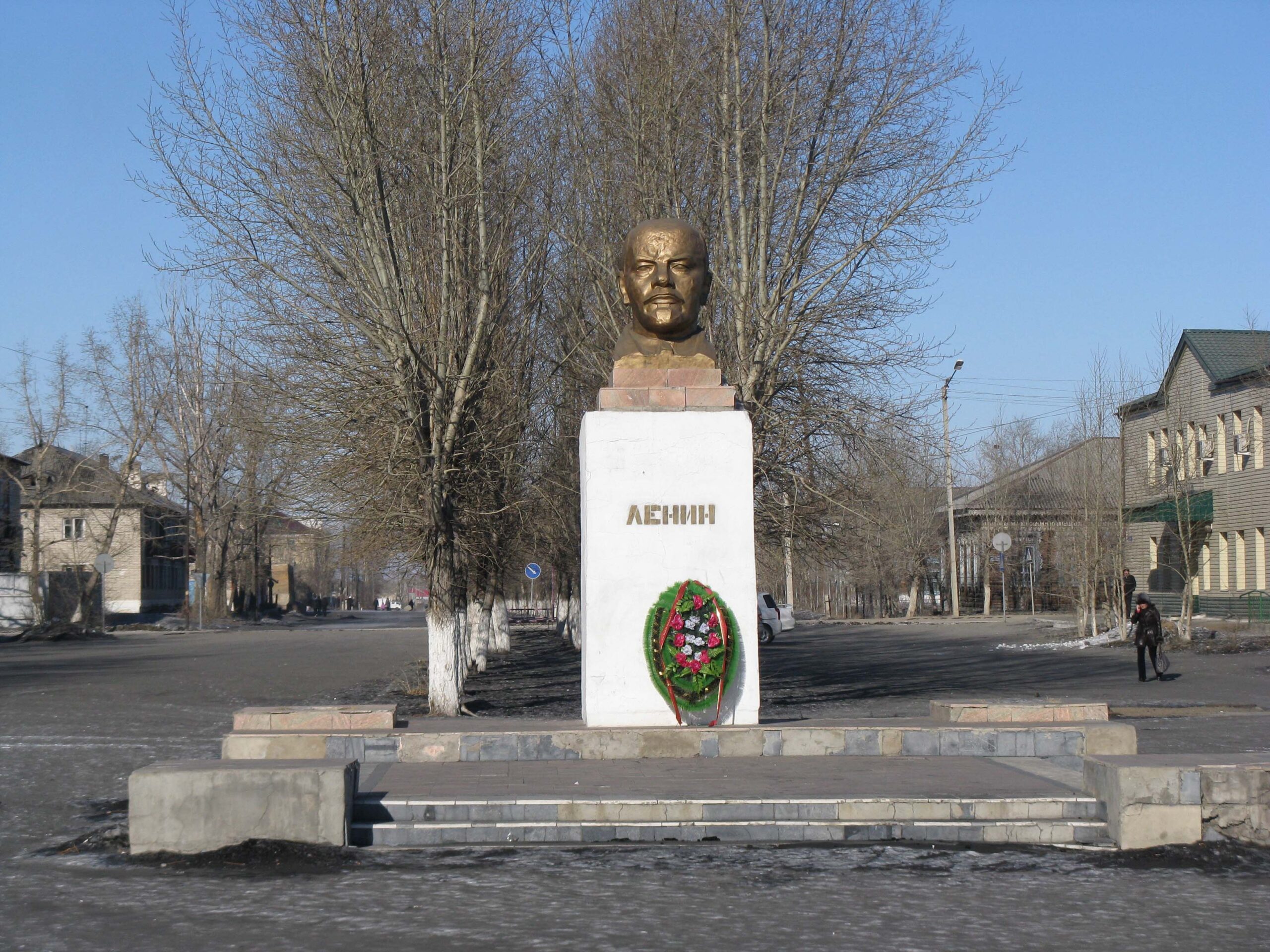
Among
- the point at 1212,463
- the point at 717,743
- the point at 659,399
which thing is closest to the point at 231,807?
the point at 717,743

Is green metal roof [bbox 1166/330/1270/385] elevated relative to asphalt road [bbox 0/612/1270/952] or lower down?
elevated

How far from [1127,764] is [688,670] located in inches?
158

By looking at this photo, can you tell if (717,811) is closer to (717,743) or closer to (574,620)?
(717,743)

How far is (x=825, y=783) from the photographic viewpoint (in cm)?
909

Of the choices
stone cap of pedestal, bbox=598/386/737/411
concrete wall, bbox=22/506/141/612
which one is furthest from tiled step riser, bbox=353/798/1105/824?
concrete wall, bbox=22/506/141/612

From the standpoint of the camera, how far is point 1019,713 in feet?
37.8

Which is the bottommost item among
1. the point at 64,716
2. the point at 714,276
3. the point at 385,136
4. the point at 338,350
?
the point at 64,716

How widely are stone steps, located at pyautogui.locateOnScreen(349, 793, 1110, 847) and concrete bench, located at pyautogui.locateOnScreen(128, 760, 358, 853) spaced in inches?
17.2

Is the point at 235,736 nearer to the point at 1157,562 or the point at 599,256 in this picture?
the point at 599,256

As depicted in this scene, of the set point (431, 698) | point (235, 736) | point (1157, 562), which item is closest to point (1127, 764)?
point (235, 736)

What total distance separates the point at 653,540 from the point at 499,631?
24779mm

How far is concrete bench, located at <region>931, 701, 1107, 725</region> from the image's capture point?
11297 millimetres

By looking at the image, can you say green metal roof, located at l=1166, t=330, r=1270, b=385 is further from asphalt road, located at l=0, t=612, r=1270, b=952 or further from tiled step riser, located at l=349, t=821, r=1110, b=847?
tiled step riser, located at l=349, t=821, r=1110, b=847

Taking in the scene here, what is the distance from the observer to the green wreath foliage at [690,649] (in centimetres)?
1114
